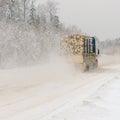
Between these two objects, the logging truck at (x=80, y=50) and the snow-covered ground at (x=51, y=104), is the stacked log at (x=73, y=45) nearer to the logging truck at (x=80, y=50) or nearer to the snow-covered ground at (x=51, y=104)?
the logging truck at (x=80, y=50)

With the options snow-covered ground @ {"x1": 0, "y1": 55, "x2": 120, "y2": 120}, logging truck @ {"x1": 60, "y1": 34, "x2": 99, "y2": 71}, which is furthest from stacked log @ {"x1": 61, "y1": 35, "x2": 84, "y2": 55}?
snow-covered ground @ {"x1": 0, "y1": 55, "x2": 120, "y2": 120}

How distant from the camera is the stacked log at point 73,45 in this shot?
29.2 metres

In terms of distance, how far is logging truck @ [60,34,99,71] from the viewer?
2870 cm

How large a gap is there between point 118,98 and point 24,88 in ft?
14.5

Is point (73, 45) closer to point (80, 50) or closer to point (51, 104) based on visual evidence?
point (80, 50)

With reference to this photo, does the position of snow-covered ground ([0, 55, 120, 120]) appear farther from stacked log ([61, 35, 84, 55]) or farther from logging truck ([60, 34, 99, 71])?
stacked log ([61, 35, 84, 55])

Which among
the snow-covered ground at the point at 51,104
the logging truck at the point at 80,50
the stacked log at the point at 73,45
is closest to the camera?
the snow-covered ground at the point at 51,104

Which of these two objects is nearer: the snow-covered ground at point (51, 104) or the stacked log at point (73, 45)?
the snow-covered ground at point (51, 104)

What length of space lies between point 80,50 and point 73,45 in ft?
2.30

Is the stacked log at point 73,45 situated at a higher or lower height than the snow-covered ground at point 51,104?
higher

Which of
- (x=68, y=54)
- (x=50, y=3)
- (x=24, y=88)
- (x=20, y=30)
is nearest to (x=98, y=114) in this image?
(x=24, y=88)

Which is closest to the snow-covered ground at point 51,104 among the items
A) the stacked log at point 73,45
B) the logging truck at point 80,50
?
the logging truck at point 80,50

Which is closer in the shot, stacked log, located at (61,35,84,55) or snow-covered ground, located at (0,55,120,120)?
snow-covered ground, located at (0,55,120,120)

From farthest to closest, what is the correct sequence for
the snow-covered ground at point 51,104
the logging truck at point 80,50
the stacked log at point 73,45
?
the stacked log at point 73,45, the logging truck at point 80,50, the snow-covered ground at point 51,104
